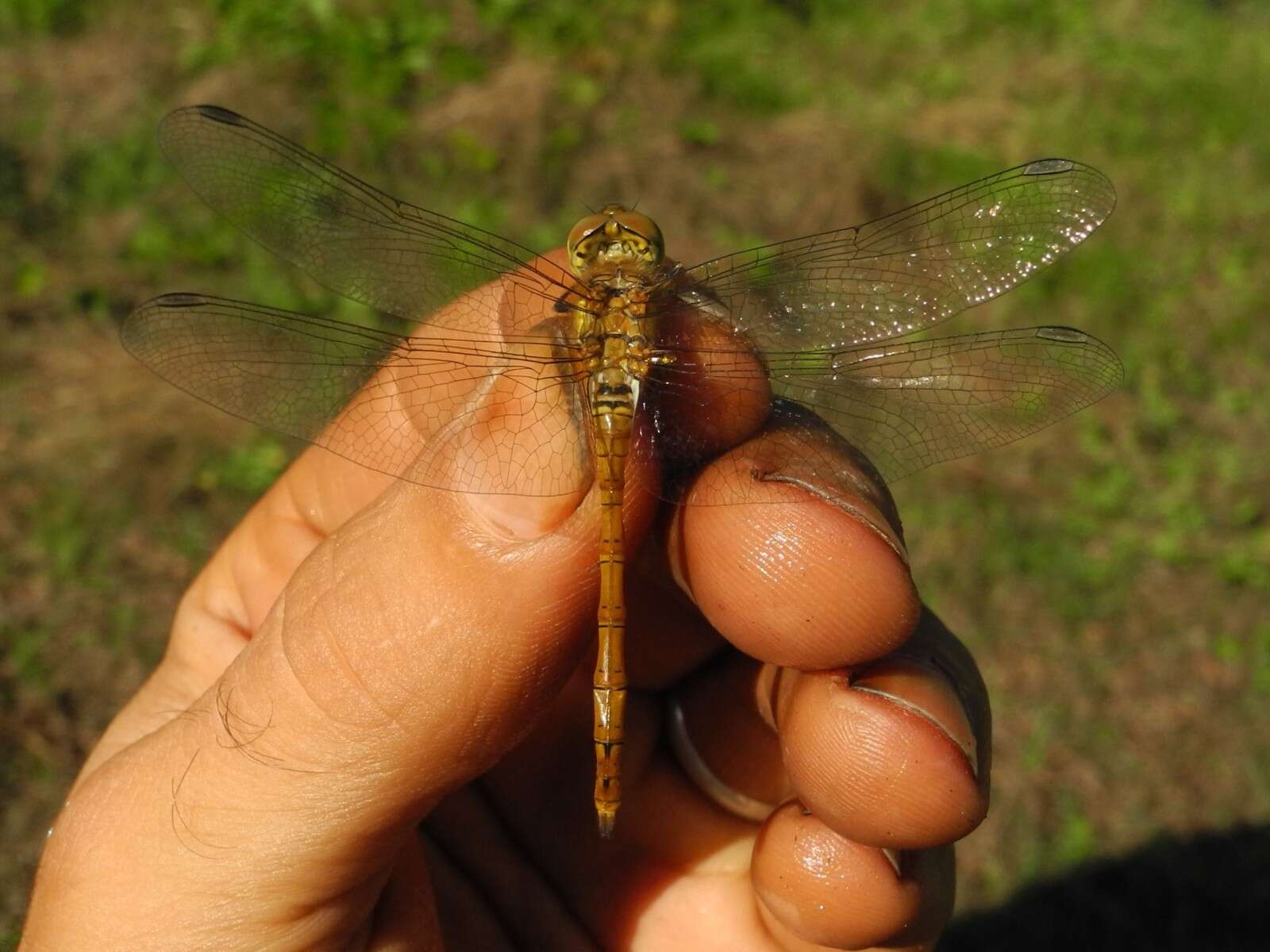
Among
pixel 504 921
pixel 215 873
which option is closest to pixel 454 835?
pixel 504 921

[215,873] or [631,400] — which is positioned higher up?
[631,400]

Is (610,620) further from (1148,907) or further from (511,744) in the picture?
(1148,907)

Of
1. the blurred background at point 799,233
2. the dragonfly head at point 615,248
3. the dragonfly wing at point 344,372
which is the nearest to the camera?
the dragonfly wing at point 344,372

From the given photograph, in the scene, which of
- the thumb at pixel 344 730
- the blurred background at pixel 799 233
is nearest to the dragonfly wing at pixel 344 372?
the thumb at pixel 344 730

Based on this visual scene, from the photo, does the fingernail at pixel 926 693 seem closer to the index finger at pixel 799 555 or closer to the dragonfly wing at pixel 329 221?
the index finger at pixel 799 555

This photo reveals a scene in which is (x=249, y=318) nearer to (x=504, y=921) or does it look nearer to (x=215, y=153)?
(x=215, y=153)

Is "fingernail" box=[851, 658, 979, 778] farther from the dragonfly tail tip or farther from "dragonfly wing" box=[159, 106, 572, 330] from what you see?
"dragonfly wing" box=[159, 106, 572, 330]
